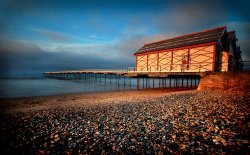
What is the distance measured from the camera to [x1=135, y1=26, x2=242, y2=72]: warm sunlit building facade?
Result: 16719mm

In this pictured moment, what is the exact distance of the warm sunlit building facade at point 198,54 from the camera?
16.7 meters

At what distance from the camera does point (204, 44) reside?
56.1 feet

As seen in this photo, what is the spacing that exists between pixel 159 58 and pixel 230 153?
68.0 ft

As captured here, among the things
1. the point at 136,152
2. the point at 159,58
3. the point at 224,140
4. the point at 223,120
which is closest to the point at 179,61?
the point at 159,58

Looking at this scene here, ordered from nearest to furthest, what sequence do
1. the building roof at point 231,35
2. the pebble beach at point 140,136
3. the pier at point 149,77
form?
1. the pebble beach at point 140,136
2. the pier at point 149,77
3. the building roof at point 231,35

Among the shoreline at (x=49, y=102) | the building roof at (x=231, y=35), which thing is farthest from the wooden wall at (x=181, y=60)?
the building roof at (x=231, y=35)

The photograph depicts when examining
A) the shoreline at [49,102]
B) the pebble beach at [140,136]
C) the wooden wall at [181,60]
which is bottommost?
the shoreline at [49,102]

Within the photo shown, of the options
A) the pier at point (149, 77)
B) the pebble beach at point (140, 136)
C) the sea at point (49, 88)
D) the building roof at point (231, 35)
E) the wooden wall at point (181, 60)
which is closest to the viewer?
the pebble beach at point (140, 136)

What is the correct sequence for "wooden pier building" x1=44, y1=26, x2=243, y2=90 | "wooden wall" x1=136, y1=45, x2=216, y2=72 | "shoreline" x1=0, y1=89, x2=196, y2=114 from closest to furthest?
"shoreline" x1=0, y1=89, x2=196, y2=114, "wooden pier building" x1=44, y1=26, x2=243, y2=90, "wooden wall" x1=136, y1=45, x2=216, y2=72

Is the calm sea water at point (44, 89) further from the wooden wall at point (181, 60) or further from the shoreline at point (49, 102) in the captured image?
the wooden wall at point (181, 60)

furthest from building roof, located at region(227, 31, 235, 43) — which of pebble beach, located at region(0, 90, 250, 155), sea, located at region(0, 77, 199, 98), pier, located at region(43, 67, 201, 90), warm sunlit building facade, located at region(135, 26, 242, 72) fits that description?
sea, located at region(0, 77, 199, 98)

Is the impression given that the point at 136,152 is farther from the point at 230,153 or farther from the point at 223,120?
the point at 223,120

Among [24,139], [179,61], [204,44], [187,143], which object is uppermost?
[204,44]

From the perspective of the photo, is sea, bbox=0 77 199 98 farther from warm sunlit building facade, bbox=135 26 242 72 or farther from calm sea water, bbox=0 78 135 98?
warm sunlit building facade, bbox=135 26 242 72
